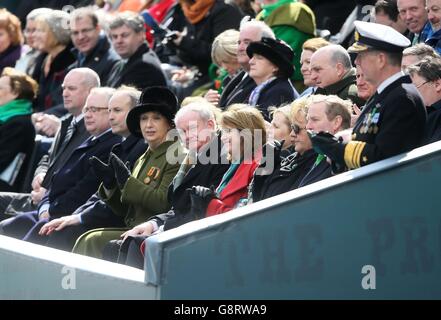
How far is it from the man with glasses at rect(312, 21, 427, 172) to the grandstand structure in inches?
4.2

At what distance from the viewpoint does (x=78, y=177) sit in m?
10.3

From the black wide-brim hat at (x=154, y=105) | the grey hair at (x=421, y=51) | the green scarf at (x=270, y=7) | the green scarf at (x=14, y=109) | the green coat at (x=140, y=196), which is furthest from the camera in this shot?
the green scarf at (x=14, y=109)

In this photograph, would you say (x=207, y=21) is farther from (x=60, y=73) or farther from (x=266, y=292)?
(x=266, y=292)

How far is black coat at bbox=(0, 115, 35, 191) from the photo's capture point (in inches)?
458

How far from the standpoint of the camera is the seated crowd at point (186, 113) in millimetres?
7410

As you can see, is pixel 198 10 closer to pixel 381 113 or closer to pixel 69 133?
pixel 69 133

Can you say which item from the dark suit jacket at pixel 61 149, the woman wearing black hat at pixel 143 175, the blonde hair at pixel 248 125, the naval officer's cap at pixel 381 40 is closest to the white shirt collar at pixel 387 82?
the naval officer's cap at pixel 381 40

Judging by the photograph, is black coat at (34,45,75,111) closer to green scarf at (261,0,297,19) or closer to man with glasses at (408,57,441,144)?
green scarf at (261,0,297,19)

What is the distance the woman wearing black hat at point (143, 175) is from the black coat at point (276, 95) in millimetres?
704

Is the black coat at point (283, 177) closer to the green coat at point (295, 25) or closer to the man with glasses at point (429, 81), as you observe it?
the man with glasses at point (429, 81)

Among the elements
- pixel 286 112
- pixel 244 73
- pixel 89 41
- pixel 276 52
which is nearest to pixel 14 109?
pixel 89 41

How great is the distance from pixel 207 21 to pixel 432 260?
20.4 feet
